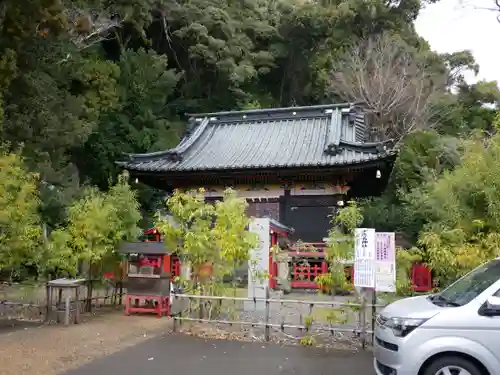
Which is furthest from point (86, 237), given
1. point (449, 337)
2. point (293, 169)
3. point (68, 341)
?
point (449, 337)

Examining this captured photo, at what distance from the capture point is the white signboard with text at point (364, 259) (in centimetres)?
796

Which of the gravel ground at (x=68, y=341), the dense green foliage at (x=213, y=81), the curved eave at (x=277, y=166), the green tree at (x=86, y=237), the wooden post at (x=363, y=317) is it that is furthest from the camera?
the dense green foliage at (x=213, y=81)

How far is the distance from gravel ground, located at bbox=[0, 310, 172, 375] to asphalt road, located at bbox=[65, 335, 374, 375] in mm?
379

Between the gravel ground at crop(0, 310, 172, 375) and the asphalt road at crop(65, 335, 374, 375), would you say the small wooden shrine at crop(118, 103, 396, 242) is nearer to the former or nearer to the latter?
the gravel ground at crop(0, 310, 172, 375)

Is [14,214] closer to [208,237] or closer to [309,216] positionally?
[208,237]

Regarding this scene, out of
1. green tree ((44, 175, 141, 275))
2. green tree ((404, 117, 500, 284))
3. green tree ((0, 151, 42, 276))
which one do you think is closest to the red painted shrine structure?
green tree ((44, 175, 141, 275))

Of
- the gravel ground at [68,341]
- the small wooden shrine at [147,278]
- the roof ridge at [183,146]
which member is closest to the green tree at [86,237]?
the small wooden shrine at [147,278]

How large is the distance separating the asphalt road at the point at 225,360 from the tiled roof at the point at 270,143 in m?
8.31

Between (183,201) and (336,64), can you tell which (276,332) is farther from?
(336,64)

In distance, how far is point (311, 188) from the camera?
1634 cm

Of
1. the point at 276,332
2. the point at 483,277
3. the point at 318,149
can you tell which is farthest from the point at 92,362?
the point at 318,149

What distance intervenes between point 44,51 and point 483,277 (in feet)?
51.1

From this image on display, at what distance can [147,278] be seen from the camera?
10.5m

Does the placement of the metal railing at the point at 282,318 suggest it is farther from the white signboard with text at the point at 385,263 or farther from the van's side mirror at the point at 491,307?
the van's side mirror at the point at 491,307
